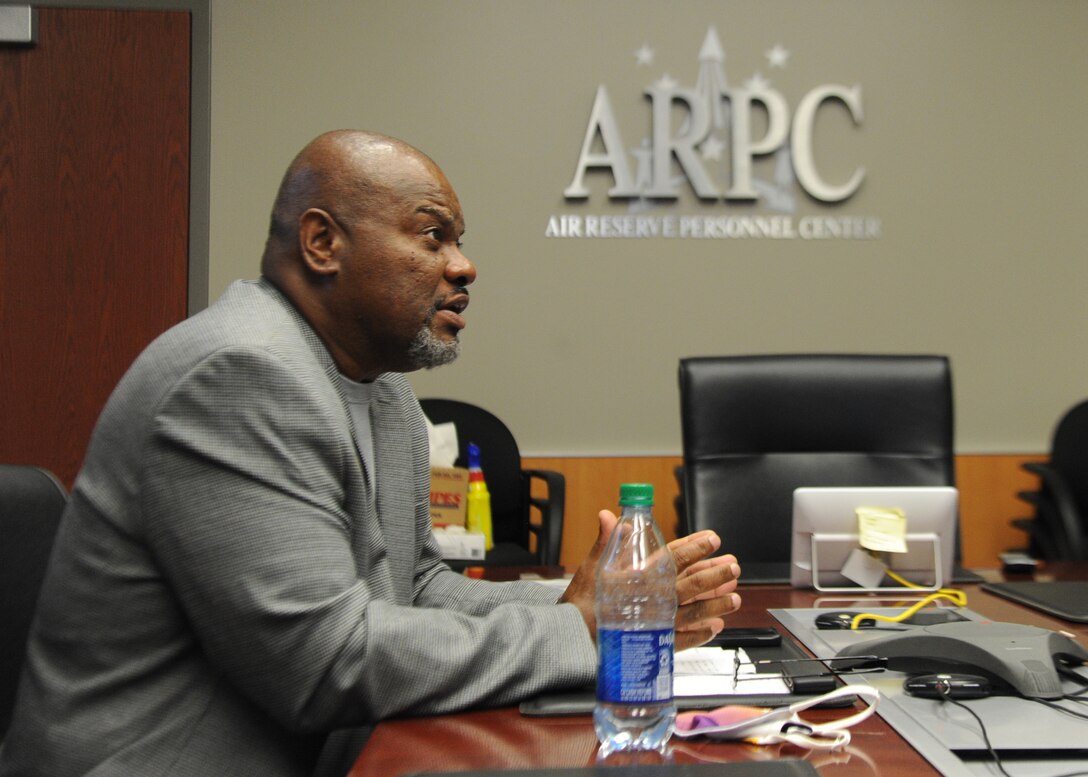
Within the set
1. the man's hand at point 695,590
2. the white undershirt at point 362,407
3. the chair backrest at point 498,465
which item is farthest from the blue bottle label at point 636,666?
the chair backrest at point 498,465

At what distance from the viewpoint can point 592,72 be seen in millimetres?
3762

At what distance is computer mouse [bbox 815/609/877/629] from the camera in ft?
4.85

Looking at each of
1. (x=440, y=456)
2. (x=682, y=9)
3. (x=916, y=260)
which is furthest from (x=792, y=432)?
(x=682, y=9)

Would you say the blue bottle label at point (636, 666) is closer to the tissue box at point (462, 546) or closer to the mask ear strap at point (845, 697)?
the mask ear strap at point (845, 697)

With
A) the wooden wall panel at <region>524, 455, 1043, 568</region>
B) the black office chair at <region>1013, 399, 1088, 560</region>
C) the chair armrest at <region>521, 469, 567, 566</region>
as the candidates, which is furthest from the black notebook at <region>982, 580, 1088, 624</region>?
the wooden wall panel at <region>524, 455, 1043, 568</region>

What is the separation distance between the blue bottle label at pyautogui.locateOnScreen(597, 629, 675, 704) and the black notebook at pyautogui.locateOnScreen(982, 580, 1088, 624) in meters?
0.88

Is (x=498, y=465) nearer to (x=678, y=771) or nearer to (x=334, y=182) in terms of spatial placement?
(x=334, y=182)

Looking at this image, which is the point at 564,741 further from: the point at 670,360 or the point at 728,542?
the point at 670,360

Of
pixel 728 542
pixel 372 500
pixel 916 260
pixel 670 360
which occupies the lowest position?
pixel 728 542

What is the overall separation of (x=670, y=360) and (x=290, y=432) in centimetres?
280

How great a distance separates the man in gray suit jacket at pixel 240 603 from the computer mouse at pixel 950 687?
25cm

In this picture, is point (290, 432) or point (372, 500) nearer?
point (290, 432)

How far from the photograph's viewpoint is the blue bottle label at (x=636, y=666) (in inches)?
37.3

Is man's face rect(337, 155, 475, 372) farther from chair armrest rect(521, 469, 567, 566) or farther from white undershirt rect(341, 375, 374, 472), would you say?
chair armrest rect(521, 469, 567, 566)
